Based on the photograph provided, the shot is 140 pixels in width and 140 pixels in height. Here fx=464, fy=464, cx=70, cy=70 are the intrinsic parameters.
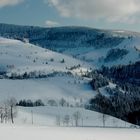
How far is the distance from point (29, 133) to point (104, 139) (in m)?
19.0

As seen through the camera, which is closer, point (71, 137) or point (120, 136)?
point (71, 137)

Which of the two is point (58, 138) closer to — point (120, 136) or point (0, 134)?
point (0, 134)

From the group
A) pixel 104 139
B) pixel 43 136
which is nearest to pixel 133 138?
pixel 104 139

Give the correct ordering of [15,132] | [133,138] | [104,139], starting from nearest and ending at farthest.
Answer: [15,132] → [104,139] → [133,138]

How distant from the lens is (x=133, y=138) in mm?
113062

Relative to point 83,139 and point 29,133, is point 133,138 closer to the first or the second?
point 83,139

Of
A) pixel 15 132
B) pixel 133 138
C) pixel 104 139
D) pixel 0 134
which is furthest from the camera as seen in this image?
pixel 133 138

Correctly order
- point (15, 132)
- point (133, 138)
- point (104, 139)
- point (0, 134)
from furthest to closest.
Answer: point (133, 138) < point (104, 139) < point (15, 132) < point (0, 134)

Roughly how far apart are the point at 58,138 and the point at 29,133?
19.5 feet

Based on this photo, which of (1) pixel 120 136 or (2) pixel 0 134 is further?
(1) pixel 120 136

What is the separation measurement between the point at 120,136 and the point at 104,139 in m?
13.1

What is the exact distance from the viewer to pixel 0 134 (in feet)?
281

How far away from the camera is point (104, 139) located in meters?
104

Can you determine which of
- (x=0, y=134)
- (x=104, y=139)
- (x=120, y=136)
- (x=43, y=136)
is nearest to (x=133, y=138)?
(x=120, y=136)
